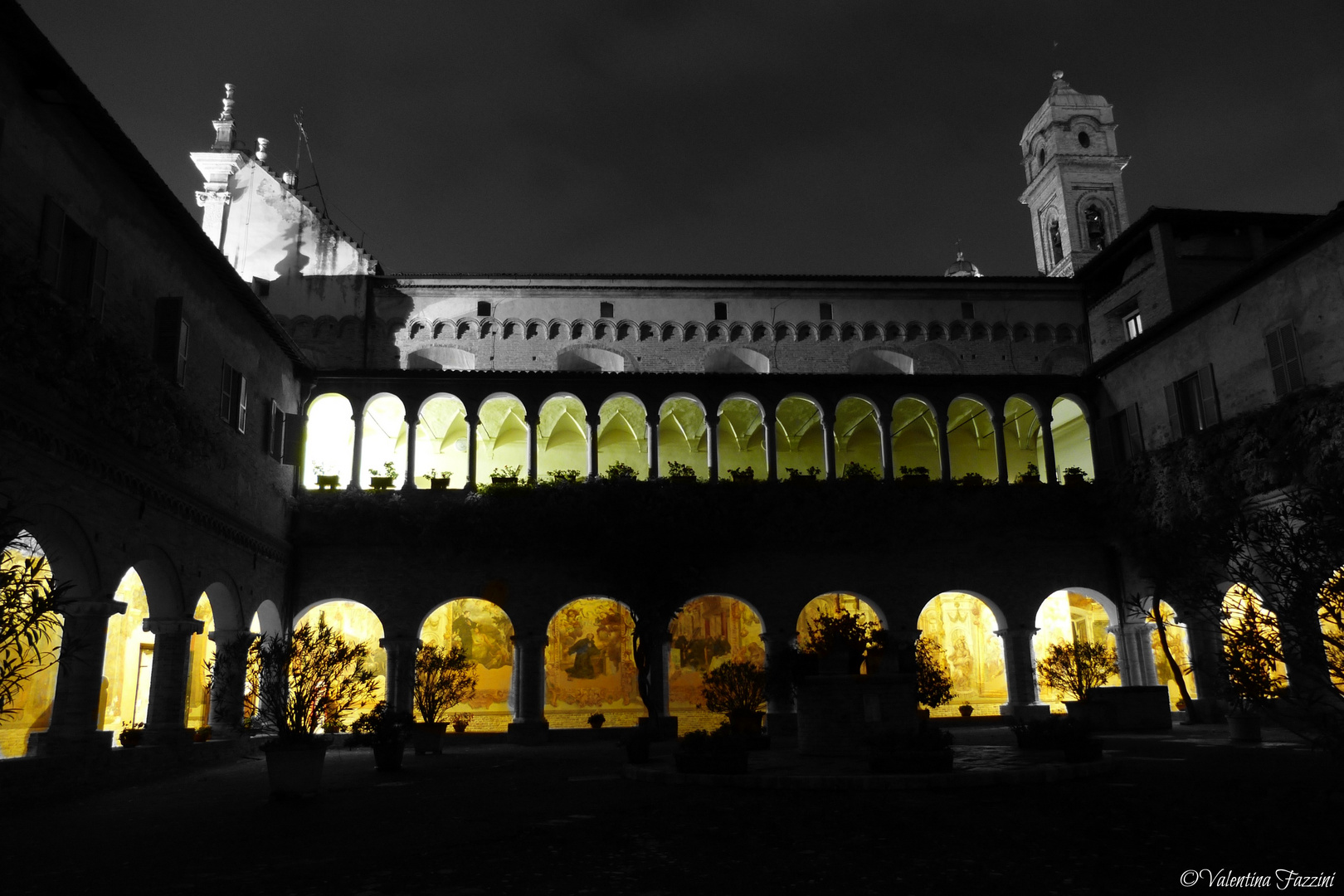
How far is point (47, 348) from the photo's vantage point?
1359cm

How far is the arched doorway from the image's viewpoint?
94.3ft

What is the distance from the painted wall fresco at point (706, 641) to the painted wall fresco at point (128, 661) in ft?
A: 46.1

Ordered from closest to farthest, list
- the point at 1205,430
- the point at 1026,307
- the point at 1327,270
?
the point at 1327,270
the point at 1205,430
the point at 1026,307

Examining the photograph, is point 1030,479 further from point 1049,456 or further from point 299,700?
point 299,700

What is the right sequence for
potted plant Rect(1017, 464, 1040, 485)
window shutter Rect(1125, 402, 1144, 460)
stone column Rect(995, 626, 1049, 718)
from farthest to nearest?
potted plant Rect(1017, 464, 1040, 485), window shutter Rect(1125, 402, 1144, 460), stone column Rect(995, 626, 1049, 718)

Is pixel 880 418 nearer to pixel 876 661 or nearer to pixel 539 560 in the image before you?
pixel 539 560

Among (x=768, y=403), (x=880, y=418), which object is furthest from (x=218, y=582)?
(x=880, y=418)

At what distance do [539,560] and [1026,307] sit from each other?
19810 millimetres

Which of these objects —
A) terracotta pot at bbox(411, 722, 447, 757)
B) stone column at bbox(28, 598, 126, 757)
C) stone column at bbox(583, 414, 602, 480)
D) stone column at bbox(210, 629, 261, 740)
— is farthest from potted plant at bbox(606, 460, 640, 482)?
stone column at bbox(28, 598, 126, 757)

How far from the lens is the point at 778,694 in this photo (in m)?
22.9

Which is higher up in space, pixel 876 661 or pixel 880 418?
pixel 880 418

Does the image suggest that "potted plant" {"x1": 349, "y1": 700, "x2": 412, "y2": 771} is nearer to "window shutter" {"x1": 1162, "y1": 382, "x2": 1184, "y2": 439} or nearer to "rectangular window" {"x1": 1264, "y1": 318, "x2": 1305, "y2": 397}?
"rectangular window" {"x1": 1264, "y1": 318, "x2": 1305, "y2": 397}

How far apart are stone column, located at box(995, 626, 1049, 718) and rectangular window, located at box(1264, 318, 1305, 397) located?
27.9 feet
